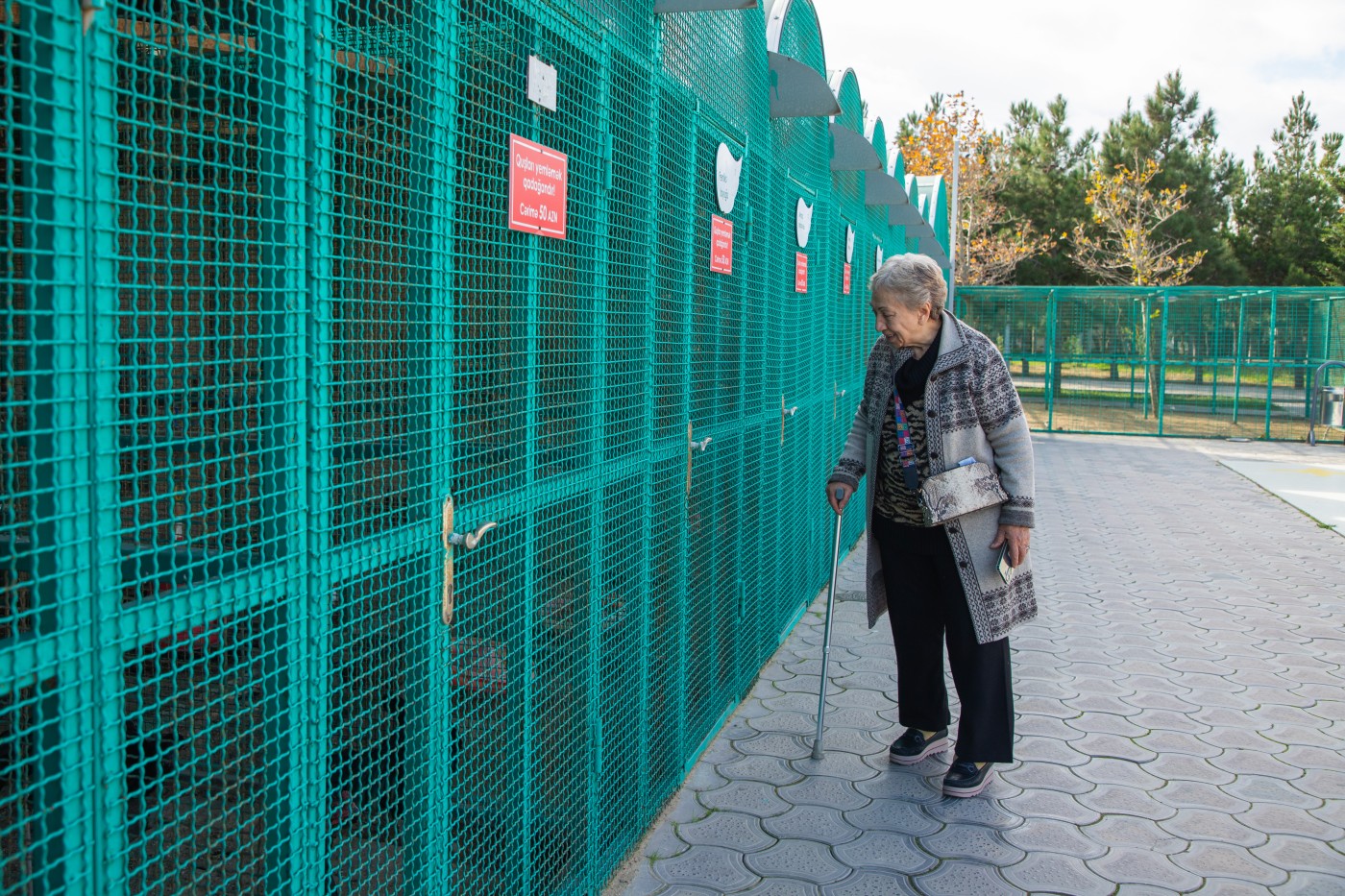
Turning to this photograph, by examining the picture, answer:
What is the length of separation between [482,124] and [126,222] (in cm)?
87

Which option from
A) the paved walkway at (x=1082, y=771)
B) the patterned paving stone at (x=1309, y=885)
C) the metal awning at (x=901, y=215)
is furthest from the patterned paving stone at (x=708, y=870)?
the metal awning at (x=901, y=215)

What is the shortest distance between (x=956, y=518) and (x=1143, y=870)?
1268mm

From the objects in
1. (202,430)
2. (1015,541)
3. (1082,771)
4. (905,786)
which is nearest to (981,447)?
(1015,541)

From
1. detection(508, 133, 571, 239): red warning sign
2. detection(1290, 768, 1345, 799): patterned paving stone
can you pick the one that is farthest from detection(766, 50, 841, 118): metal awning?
detection(1290, 768, 1345, 799): patterned paving stone

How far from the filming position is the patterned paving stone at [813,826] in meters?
3.66

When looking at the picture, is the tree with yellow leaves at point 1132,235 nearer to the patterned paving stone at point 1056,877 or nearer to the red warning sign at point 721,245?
the red warning sign at point 721,245

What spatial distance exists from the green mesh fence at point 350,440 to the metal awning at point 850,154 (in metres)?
2.84

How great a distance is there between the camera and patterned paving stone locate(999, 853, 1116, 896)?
3.32m

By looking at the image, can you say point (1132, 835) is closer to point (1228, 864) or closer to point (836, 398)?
point (1228, 864)

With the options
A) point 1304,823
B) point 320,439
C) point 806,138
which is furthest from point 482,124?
point 806,138

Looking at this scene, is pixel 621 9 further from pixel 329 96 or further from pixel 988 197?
pixel 988 197

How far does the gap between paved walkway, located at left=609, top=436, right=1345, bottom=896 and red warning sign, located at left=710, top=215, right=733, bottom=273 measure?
1.98m

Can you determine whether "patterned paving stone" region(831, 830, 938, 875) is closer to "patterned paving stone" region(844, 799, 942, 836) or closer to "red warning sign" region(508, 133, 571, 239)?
"patterned paving stone" region(844, 799, 942, 836)

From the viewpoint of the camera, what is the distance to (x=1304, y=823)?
3758mm
